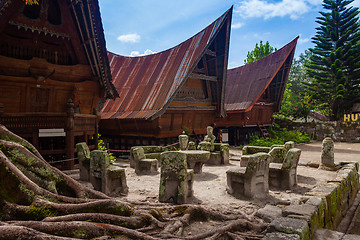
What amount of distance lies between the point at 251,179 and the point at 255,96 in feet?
55.1

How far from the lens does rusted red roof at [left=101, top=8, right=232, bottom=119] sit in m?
14.8

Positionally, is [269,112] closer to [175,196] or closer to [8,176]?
[175,196]

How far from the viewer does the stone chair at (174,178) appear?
592cm

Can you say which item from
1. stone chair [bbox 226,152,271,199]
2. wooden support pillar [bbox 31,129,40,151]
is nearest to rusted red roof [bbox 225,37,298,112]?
stone chair [bbox 226,152,271,199]

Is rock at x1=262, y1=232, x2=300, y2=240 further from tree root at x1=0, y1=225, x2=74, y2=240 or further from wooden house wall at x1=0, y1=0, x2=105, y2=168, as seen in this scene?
wooden house wall at x1=0, y1=0, x2=105, y2=168

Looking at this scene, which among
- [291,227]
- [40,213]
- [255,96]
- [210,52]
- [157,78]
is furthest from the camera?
[255,96]

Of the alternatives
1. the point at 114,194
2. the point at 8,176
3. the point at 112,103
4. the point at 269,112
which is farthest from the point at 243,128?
the point at 8,176

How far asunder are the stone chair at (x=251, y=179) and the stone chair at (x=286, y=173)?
119 cm

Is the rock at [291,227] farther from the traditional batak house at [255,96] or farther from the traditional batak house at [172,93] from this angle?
the traditional batak house at [255,96]

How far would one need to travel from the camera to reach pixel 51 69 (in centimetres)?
1070

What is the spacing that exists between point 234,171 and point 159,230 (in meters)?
3.54

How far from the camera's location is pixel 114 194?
6.80 metres

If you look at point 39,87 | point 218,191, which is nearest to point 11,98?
point 39,87

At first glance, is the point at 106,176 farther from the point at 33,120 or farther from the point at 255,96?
the point at 255,96
